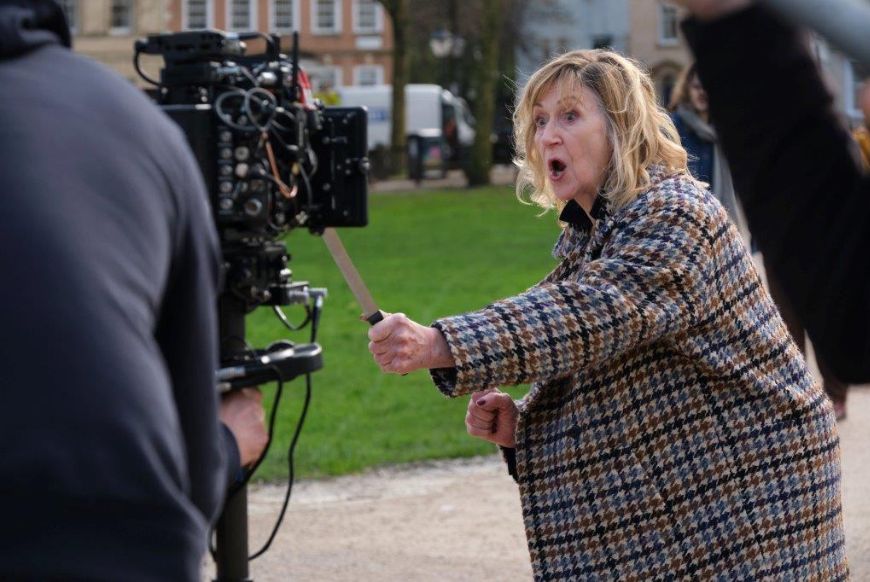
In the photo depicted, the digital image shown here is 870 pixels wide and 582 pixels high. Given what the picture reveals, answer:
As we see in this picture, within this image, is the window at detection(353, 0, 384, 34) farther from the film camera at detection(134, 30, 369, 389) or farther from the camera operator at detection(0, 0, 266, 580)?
the camera operator at detection(0, 0, 266, 580)

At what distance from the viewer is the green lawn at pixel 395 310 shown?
317 inches

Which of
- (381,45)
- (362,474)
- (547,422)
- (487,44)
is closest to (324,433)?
(362,474)

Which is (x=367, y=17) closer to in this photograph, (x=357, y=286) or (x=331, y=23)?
(x=331, y=23)

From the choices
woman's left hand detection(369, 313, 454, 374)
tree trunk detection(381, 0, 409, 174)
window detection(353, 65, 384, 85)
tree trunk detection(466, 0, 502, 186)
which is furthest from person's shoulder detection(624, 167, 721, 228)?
window detection(353, 65, 384, 85)

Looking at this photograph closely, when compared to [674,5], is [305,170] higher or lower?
lower

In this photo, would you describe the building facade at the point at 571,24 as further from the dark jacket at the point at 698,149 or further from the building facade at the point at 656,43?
the dark jacket at the point at 698,149

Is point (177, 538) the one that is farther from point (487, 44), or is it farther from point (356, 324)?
point (487, 44)

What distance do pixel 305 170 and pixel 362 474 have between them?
3.40 metres

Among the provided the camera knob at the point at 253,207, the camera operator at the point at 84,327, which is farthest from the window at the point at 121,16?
the camera operator at the point at 84,327

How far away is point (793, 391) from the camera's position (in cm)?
309

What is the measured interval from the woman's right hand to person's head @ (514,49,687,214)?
432mm

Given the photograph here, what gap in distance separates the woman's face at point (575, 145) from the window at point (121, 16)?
5803 centimetres

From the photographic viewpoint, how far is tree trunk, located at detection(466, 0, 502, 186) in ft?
123

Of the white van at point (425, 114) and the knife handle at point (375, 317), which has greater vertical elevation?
the knife handle at point (375, 317)
